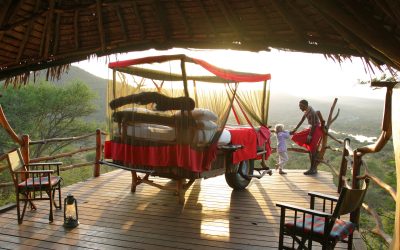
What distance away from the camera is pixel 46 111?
20000 mm

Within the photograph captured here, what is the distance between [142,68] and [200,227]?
2.27 metres

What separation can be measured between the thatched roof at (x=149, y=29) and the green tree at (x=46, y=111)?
617 inches

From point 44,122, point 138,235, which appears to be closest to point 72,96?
point 44,122

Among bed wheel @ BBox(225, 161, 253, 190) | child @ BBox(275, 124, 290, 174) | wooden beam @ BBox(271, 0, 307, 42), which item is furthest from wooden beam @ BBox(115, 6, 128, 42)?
child @ BBox(275, 124, 290, 174)

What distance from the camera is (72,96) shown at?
20.8 m

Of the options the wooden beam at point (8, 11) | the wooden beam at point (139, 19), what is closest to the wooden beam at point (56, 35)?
the wooden beam at point (8, 11)

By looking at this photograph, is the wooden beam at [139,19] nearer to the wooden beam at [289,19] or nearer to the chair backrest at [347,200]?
the wooden beam at [289,19]

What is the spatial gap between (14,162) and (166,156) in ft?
5.68

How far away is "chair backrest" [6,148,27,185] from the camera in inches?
151

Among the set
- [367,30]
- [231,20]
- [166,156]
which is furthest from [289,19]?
A: [166,156]

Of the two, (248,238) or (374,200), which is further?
(374,200)

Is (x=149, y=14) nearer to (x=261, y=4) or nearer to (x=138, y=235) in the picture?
(x=261, y=4)

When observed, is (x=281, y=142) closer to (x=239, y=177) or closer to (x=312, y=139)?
(x=312, y=139)

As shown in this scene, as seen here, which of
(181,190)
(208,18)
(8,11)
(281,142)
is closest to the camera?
(8,11)
